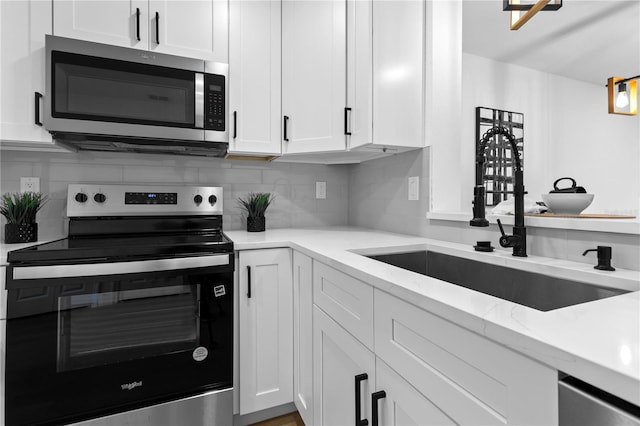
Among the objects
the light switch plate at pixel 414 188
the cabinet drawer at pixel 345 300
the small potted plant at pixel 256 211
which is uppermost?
the light switch plate at pixel 414 188

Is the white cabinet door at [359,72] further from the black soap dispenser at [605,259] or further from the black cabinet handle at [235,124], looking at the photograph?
the black soap dispenser at [605,259]

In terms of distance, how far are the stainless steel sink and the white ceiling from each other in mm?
2258

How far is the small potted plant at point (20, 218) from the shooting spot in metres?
1.54

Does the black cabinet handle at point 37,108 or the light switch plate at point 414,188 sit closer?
the black cabinet handle at point 37,108

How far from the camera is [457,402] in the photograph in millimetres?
628

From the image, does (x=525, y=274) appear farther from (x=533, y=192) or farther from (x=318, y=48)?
(x=533, y=192)

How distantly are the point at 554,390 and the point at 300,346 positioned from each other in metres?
1.25

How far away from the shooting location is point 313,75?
1.86 m

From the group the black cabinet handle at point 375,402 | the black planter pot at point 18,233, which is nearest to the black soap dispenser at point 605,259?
the black cabinet handle at point 375,402

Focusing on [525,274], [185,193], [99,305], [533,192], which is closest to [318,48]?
A: [185,193]

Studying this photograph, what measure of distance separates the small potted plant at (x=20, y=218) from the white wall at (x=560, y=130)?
11.4ft

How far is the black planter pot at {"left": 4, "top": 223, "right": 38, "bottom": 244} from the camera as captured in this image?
1.53m

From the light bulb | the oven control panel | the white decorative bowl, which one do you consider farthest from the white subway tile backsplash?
the light bulb

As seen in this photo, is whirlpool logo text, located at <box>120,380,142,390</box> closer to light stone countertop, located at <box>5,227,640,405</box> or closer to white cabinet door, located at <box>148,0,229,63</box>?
light stone countertop, located at <box>5,227,640,405</box>
